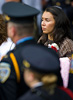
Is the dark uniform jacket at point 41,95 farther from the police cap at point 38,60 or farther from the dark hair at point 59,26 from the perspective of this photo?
the dark hair at point 59,26

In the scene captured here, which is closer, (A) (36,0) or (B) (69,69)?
(B) (69,69)

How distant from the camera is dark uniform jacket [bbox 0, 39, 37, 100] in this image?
2598 mm

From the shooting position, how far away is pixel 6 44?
13.6 ft

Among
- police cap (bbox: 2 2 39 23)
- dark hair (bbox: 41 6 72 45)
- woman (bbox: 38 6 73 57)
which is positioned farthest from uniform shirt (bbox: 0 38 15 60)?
police cap (bbox: 2 2 39 23)

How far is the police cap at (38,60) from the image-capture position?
2367 mm

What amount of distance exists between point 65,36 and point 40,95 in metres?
1.98

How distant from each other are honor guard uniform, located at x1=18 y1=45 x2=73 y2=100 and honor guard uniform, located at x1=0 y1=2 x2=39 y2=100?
186 mm

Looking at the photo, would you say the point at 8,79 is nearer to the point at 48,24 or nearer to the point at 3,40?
the point at 3,40

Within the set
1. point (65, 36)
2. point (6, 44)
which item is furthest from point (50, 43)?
point (6, 44)

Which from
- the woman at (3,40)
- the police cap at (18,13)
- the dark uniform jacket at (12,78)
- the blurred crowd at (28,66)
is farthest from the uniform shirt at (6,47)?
the dark uniform jacket at (12,78)

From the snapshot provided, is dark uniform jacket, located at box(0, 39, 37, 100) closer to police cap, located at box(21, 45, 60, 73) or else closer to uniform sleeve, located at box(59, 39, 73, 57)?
police cap, located at box(21, 45, 60, 73)

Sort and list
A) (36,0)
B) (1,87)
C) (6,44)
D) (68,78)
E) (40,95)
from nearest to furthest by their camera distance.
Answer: (40,95), (1,87), (68,78), (6,44), (36,0)

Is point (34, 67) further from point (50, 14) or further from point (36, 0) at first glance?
point (36, 0)

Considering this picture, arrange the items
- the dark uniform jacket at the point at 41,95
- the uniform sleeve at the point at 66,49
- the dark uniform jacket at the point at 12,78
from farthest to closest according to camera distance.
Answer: the uniform sleeve at the point at 66,49 < the dark uniform jacket at the point at 12,78 < the dark uniform jacket at the point at 41,95
